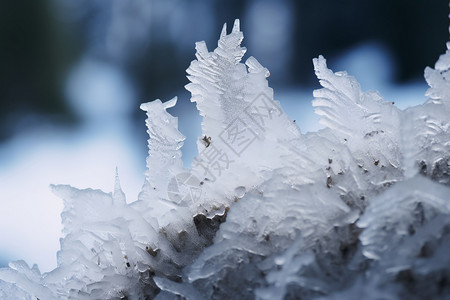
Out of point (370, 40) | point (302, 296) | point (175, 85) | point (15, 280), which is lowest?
point (15, 280)

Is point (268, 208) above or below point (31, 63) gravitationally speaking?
below

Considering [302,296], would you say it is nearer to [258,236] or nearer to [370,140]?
[258,236]

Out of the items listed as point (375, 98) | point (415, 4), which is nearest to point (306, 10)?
point (415, 4)

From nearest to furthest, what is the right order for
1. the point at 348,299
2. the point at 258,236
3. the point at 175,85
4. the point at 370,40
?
the point at 348,299 → the point at 258,236 → the point at 370,40 → the point at 175,85

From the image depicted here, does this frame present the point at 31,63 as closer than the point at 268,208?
No

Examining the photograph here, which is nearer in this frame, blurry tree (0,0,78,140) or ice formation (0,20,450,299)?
ice formation (0,20,450,299)

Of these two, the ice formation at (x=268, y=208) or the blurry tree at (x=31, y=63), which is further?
the blurry tree at (x=31, y=63)

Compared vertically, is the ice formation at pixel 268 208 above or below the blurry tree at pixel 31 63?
below

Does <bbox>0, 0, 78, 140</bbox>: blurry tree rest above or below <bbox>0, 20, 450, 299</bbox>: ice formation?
above
